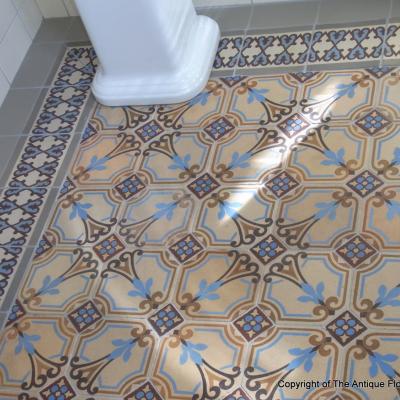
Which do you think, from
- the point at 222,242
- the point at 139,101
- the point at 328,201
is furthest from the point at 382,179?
the point at 139,101

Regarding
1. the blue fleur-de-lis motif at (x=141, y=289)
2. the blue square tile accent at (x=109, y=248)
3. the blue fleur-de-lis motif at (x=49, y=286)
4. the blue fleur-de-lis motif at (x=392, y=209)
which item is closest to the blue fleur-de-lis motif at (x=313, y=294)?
the blue fleur-de-lis motif at (x=392, y=209)

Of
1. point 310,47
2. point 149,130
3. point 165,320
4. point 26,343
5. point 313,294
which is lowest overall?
point 26,343

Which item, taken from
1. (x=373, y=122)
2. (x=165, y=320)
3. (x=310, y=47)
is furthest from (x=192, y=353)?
(x=310, y=47)

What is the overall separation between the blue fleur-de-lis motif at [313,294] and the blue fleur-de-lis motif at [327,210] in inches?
7.9

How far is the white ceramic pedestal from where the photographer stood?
2.05 meters

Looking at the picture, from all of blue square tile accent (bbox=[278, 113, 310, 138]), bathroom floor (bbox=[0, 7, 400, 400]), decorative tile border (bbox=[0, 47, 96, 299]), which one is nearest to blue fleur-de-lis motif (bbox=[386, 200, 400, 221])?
bathroom floor (bbox=[0, 7, 400, 400])

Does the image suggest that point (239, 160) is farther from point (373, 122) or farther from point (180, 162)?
point (373, 122)

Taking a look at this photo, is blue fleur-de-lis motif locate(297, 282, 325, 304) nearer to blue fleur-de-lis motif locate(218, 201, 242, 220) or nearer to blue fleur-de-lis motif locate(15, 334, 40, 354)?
blue fleur-de-lis motif locate(218, 201, 242, 220)

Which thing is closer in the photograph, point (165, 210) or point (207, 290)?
point (207, 290)

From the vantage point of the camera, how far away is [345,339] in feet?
5.13

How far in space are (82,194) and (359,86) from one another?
0.86 m

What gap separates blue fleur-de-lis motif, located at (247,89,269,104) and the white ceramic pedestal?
0.16 m

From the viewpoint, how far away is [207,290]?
173 cm

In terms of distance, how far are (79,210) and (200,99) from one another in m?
0.52
